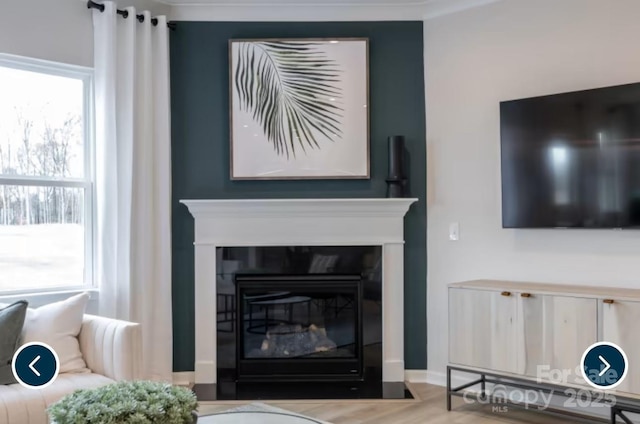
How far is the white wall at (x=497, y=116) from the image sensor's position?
3316mm

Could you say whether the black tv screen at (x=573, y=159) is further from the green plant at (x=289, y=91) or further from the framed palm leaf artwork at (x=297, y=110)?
the green plant at (x=289, y=91)

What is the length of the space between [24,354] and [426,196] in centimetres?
278

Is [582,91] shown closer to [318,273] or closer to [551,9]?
[551,9]

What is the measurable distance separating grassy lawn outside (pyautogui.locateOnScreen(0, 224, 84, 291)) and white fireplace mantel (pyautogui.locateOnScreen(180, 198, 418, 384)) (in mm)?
810

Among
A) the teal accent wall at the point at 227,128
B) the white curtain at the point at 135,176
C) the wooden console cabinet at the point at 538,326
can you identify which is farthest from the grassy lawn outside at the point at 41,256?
the wooden console cabinet at the point at 538,326

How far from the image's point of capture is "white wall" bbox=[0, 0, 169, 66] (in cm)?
344

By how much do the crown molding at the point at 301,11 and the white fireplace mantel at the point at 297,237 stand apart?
4.61 feet

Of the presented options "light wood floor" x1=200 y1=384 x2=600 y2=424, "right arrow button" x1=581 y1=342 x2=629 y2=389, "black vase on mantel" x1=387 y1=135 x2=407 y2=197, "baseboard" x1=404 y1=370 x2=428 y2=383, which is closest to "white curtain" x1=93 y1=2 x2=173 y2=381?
"light wood floor" x1=200 y1=384 x2=600 y2=424

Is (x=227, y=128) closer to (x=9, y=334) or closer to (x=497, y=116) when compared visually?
(x=497, y=116)

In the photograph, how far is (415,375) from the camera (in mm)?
4141

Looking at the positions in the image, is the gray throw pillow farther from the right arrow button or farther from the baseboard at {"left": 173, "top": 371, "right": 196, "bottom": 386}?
the right arrow button

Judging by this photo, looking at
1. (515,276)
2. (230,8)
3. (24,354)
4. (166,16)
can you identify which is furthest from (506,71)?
(24,354)

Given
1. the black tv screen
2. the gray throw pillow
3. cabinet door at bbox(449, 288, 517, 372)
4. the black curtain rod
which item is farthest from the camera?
the black curtain rod

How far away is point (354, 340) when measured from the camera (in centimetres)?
411
